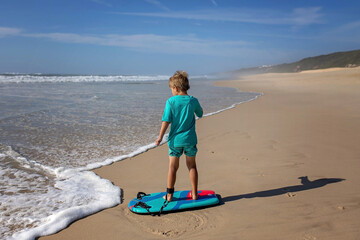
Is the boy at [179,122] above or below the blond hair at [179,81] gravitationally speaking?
below

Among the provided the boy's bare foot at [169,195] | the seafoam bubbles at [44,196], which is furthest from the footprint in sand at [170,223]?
the seafoam bubbles at [44,196]

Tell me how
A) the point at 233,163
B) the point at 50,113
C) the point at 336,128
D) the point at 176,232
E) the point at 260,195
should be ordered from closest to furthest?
the point at 176,232 → the point at 260,195 → the point at 233,163 → the point at 336,128 → the point at 50,113

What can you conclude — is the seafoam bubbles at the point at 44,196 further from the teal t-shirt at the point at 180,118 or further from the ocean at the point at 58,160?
the teal t-shirt at the point at 180,118

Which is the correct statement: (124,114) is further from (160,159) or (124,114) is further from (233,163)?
(233,163)

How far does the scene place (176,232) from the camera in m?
2.72

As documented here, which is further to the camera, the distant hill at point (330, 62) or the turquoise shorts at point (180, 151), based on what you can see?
the distant hill at point (330, 62)

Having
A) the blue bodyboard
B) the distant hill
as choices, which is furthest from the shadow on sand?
the distant hill

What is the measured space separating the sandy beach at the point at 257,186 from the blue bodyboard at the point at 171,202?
71 millimetres

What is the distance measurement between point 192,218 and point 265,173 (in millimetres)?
1669

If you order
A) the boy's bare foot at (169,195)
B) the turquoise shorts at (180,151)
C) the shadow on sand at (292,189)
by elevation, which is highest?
the turquoise shorts at (180,151)

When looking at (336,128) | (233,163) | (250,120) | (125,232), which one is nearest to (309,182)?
(233,163)

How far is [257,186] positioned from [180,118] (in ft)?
4.69

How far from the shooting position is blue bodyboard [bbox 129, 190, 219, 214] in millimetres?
3094

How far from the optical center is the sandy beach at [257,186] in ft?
8.89
